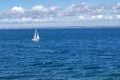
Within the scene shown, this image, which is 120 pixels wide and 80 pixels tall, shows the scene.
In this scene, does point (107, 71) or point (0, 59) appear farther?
point (0, 59)

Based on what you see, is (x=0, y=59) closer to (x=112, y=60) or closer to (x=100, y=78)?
(x=112, y=60)

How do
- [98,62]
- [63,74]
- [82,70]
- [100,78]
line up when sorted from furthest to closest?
[98,62], [82,70], [63,74], [100,78]

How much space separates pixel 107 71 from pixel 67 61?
19455 millimetres

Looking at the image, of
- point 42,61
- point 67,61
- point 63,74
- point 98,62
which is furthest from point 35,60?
point 63,74

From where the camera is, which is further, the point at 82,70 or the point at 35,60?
the point at 35,60

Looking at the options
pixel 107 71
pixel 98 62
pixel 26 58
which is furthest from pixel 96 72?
pixel 26 58

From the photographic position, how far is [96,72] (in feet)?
242

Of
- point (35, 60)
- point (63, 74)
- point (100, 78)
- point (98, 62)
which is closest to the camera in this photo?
point (100, 78)

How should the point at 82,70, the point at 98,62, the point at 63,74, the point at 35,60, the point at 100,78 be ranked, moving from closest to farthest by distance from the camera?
1. the point at 100,78
2. the point at 63,74
3. the point at 82,70
4. the point at 98,62
5. the point at 35,60

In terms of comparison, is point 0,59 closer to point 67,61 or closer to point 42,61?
point 42,61

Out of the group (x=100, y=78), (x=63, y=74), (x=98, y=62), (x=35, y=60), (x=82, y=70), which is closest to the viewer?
(x=100, y=78)

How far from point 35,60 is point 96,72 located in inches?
1060

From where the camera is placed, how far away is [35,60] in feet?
314

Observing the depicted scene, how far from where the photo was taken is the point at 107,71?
7562 cm
